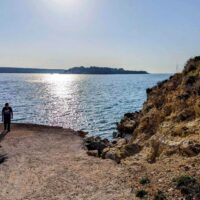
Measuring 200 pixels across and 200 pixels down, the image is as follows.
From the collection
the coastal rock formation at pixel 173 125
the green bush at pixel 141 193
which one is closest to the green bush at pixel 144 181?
the green bush at pixel 141 193

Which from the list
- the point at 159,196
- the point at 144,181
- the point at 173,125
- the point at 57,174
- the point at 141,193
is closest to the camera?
the point at 159,196

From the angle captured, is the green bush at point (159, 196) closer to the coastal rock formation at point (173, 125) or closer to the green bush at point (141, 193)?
the green bush at point (141, 193)

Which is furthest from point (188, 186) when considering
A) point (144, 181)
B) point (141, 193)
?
point (144, 181)

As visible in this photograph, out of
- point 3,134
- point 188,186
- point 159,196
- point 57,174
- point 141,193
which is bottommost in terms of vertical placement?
point 3,134

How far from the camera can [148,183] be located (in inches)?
574

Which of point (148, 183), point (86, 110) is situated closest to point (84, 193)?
point (148, 183)

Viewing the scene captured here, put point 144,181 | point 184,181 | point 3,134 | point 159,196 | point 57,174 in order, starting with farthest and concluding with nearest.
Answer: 1. point 3,134
2. point 57,174
3. point 144,181
4. point 184,181
5. point 159,196

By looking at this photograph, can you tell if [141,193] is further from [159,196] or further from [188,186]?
[188,186]

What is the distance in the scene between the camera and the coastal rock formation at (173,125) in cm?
1788

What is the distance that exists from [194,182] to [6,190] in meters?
7.79

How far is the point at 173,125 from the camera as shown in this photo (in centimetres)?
2069

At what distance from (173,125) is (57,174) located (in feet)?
24.5

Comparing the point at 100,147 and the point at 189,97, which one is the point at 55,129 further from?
the point at 189,97

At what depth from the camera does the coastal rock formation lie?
17.9 metres
